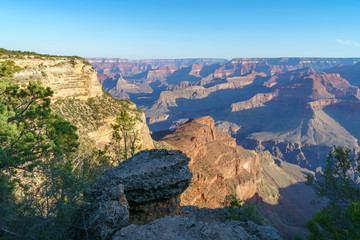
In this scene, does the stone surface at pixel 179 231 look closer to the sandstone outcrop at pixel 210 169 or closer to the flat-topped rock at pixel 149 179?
the flat-topped rock at pixel 149 179

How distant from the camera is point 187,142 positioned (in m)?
63.2

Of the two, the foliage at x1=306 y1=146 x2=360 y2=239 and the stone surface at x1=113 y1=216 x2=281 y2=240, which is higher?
the stone surface at x1=113 y1=216 x2=281 y2=240

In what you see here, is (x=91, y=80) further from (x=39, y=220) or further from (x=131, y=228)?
(x=131, y=228)

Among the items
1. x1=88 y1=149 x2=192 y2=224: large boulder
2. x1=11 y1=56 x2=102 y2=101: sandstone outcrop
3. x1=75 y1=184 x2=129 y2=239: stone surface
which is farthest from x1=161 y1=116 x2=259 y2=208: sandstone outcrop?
x1=75 y1=184 x2=129 y2=239: stone surface

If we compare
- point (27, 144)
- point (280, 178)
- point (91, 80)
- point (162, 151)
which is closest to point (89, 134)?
point (91, 80)

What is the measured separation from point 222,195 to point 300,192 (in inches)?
2895

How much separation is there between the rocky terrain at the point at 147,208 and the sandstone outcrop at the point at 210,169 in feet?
96.1

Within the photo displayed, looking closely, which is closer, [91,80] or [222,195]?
[91,80]

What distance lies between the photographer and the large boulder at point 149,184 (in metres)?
11.9

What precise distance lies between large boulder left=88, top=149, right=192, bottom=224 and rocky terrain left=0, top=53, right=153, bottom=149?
84.5 ft

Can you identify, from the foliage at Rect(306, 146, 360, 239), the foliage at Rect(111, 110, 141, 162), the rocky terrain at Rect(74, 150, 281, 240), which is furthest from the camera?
the foliage at Rect(111, 110, 141, 162)

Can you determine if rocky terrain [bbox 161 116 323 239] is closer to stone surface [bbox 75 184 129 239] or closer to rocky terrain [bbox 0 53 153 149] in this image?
rocky terrain [bbox 0 53 153 149]

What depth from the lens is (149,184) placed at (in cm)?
1197

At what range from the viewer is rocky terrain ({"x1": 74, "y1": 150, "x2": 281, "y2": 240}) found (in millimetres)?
8633
